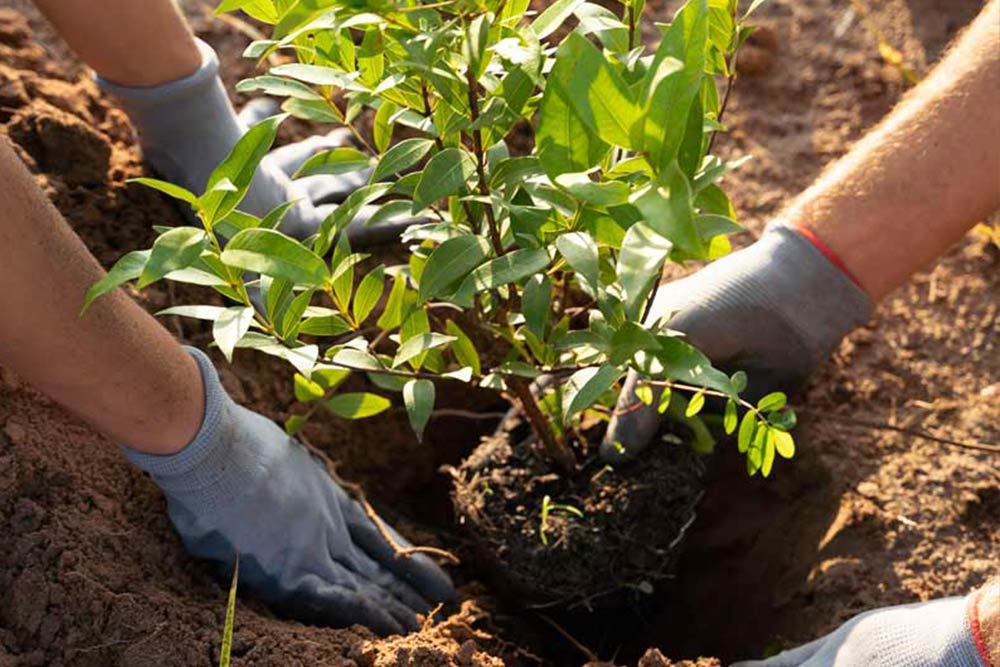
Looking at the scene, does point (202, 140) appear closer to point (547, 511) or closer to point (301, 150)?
point (301, 150)

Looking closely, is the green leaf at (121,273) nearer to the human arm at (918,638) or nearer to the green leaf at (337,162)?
the green leaf at (337,162)

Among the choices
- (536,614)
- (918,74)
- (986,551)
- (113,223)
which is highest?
(918,74)

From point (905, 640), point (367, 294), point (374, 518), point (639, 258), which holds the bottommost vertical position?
point (374, 518)

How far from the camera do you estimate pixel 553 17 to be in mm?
987

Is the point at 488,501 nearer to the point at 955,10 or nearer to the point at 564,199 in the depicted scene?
the point at 564,199

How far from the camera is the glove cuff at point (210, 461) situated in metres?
1.30

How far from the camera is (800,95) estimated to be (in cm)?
216

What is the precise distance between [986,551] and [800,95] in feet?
3.50

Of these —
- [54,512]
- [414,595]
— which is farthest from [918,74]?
[54,512]

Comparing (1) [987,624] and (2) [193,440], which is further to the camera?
(2) [193,440]

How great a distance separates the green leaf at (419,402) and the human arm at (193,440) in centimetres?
31

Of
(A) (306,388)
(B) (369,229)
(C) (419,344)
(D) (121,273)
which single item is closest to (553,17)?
(C) (419,344)

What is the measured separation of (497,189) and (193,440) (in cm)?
54

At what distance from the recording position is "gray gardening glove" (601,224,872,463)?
1544mm
